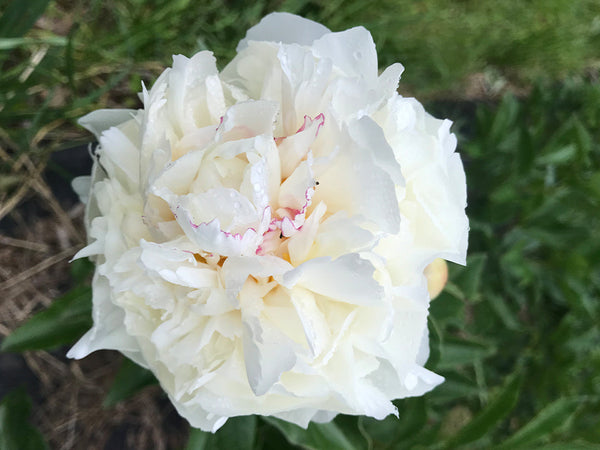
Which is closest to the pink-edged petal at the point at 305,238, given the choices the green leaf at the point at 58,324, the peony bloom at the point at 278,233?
the peony bloom at the point at 278,233

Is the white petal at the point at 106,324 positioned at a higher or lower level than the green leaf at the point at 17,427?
higher

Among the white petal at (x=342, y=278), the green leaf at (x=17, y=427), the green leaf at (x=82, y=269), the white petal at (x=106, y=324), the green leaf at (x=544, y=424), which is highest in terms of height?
the white petal at (x=342, y=278)

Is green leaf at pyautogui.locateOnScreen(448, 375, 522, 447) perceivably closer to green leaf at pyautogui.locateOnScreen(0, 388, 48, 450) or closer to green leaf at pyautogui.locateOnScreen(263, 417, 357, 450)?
green leaf at pyautogui.locateOnScreen(263, 417, 357, 450)

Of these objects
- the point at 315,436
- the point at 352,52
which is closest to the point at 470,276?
the point at 315,436

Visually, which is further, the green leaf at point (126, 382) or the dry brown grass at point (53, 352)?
the dry brown grass at point (53, 352)

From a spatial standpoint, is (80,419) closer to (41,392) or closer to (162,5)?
(41,392)

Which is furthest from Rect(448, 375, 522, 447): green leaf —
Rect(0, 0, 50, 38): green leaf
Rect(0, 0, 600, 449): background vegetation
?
Rect(0, 0, 50, 38): green leaf

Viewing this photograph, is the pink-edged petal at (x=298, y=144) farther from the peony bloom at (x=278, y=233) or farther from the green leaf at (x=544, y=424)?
the green leaf at (x=544, y=424)

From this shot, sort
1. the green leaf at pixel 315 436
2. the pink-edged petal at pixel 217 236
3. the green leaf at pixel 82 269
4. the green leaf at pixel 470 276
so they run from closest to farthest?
the pink-edged petal at pixel 217 236 → the green leaf at pixel 315 436 → the green leaf at pixel 82 269 → the green leaf at pixel 470 276
